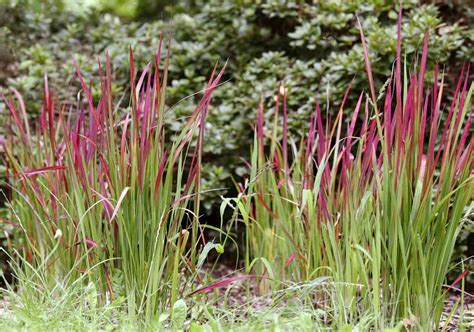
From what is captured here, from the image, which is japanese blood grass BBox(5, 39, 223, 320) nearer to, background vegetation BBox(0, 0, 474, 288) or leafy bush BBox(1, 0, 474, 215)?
background vegetation BBox(0, 0, 474, 288)

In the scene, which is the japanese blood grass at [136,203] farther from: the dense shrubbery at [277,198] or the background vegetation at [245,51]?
the background vegetation at [245,51]

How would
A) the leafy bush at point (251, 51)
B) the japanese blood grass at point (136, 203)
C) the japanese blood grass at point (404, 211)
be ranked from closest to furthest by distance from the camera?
the japanese blood grass at point (404, 211) → the japanese blood grass at point (136, 203) → the leafy bush at point (251, 51)

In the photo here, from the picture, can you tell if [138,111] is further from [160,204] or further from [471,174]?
[471,174]

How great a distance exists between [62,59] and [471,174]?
12.1 ft

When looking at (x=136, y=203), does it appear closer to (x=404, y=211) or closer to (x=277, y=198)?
(x=277, y=198)

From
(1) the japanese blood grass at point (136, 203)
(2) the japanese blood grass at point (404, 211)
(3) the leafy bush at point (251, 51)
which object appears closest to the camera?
(2) the japanese blood grass at point (404, 211)

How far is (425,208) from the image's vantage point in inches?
87.4

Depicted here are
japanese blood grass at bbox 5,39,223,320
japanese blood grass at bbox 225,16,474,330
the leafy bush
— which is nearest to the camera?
japanese blood grass at bbox 225,16,474,330

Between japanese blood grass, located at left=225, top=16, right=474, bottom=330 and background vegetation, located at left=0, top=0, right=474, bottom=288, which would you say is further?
background vegetation, located at left=0, top=0, right=474, bottom=288

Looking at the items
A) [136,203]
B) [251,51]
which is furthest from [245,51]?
[136,203]

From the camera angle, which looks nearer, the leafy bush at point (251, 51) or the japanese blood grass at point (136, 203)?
the japanese blood grass at point (136, 203)

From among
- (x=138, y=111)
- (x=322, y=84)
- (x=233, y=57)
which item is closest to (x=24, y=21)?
(x=233, y=57)

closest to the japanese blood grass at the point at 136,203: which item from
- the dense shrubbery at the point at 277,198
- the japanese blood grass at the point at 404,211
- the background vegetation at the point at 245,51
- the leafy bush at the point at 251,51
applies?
the dense shrubbery at the point at 277,198

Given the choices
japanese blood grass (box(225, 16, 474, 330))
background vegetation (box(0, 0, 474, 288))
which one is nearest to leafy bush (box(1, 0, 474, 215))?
background vegetation (box(0, 0, 474, 288))
